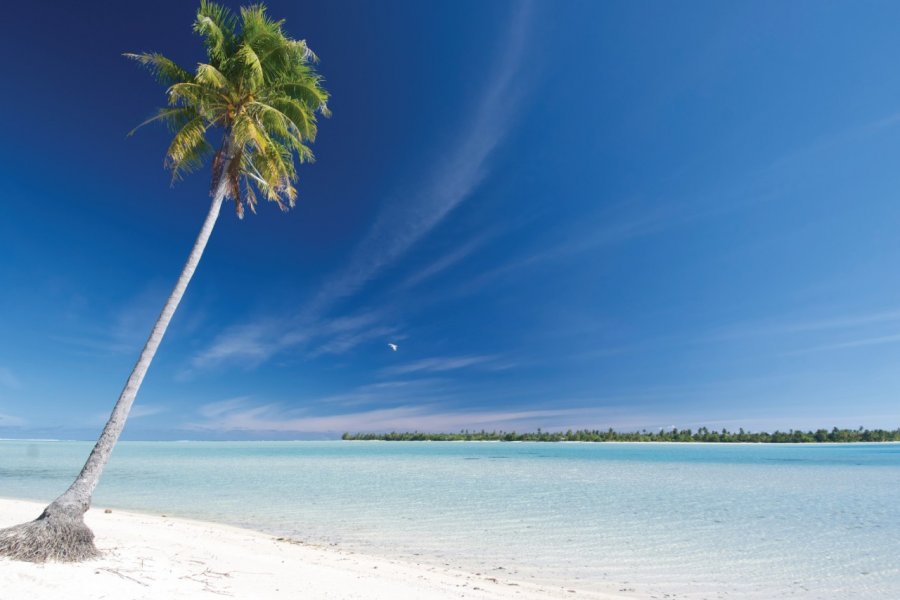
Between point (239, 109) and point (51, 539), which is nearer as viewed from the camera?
point (51, 539)

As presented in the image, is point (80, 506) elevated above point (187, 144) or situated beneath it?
situated beneath

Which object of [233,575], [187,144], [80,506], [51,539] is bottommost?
[233,575]

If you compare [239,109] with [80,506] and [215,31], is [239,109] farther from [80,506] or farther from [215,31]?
[80,506]

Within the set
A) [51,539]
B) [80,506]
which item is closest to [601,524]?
[80,506]

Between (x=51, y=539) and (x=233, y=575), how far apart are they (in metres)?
2.73

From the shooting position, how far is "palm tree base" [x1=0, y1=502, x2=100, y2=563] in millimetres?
6457

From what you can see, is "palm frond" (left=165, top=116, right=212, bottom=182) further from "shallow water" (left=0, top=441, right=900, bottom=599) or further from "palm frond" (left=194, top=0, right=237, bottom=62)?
"shallow water" (left=0, top=441, right=900, bottom=599)

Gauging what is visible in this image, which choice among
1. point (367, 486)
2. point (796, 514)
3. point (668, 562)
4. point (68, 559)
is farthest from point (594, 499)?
point (68, 559)

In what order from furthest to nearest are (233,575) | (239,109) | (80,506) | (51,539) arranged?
(239,109) < (80,506) < (233,575) < (51,539)

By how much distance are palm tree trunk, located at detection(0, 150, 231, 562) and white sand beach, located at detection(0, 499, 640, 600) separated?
0.26m

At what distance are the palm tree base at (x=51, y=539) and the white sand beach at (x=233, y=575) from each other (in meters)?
0.20

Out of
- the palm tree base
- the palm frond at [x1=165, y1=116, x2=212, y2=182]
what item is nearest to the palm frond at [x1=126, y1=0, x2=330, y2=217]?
the palm frond at [x1=165, y1=116, x2=212, y2=182]

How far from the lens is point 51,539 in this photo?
6711 millimetres

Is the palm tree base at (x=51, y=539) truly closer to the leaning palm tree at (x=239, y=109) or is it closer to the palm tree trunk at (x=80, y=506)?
the palm tree trunk at (x=80, y=506)
